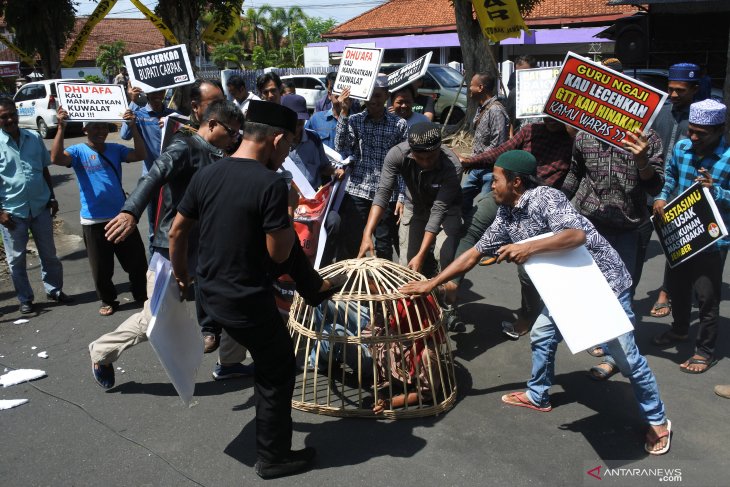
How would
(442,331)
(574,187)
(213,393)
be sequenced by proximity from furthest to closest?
(574,187) < (213,393) < (442,331)

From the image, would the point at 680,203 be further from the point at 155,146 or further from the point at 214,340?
the point at 155,146

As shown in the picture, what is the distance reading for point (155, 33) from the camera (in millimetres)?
51375

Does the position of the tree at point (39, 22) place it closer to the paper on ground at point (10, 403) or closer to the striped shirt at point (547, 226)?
the paper on ground at point (10, 403)

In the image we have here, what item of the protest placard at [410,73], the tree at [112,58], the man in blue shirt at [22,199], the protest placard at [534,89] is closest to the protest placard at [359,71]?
the protest placard at [410,73]

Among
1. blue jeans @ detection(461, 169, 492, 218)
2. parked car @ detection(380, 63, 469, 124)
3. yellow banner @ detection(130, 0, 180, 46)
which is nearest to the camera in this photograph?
blue jeans @ detection(461, 169, 492, 218)

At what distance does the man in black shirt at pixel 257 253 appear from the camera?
125 inches

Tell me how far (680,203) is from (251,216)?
3134 mm

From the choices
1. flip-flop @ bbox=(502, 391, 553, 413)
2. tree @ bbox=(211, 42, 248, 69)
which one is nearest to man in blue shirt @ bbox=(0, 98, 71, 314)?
flip-flop @ bbox=(502, 391, 553, 413)

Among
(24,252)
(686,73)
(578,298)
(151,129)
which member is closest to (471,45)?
(686,73)

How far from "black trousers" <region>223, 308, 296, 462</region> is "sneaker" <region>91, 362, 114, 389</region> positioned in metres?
1.56

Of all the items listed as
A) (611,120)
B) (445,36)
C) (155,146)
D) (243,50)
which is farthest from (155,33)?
(611,120)

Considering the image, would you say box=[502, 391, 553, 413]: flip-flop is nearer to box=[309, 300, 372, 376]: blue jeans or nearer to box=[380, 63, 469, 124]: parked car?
box=[309, 300, 372, 376]: blue jeans

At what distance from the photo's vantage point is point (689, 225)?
180 inches

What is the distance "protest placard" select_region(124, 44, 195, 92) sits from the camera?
724 cm
